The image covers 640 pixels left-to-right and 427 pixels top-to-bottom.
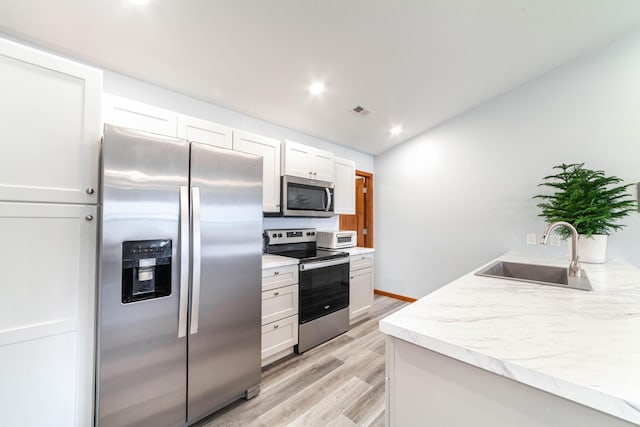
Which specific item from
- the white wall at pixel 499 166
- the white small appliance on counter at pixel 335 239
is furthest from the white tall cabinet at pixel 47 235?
the white wall at pixel 499 166

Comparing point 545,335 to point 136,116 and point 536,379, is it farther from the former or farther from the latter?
point 136,116

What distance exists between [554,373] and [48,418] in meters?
2.01

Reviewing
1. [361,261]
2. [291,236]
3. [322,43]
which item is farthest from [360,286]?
[322,43]

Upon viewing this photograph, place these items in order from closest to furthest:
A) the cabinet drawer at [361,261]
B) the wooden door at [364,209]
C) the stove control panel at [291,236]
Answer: the stove control panel at [291,236]
the cabinet drawer at [361,261]
the wooden door at [364,209]

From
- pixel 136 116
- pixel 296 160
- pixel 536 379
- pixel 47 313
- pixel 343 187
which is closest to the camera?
pixel 536 379

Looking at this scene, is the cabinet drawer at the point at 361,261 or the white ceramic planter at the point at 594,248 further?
the cabinet drawer at the point at 361,261

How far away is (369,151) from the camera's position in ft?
13.7

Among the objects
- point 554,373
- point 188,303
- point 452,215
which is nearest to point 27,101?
point 188,303

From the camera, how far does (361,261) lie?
3104 mm

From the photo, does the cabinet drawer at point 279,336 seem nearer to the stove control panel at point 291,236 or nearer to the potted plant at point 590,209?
the stove control panel at point 291,236

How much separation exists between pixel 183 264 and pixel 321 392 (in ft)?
4.57

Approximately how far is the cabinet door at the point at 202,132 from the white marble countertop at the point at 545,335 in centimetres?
190

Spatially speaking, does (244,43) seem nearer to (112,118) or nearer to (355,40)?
(355,40)

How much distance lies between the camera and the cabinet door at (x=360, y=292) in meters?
2.96
